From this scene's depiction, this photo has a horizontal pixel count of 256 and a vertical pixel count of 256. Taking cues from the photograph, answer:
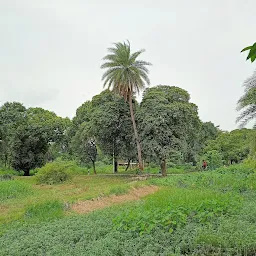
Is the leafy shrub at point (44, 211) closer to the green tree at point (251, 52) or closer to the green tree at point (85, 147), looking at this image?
the green tree at point (251, 52)

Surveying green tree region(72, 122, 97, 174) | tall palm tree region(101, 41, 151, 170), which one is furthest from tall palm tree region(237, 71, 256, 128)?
green tree region(72, 122, 97, 174)

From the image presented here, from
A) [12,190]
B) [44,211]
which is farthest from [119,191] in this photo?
[12,190]

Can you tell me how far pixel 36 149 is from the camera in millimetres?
32094

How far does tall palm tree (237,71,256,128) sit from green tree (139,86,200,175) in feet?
27.8

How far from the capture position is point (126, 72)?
24.8 m

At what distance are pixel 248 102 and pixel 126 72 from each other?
1159 centimetres

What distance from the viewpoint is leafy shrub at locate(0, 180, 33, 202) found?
14.8 metres

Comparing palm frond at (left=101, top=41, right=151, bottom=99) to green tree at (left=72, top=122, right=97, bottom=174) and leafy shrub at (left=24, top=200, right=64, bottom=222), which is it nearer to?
green tree at (left=72, top=122, right=97, bottom=174)

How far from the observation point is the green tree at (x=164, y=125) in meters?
24.4

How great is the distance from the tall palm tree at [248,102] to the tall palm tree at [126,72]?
10.2m

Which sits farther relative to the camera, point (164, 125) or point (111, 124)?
point (111, 124)

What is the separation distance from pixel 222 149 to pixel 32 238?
35165 millimetres

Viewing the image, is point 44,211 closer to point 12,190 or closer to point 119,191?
point 119,191

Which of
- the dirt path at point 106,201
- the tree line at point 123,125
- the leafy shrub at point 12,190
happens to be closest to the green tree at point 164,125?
the tree line at point 123,125
